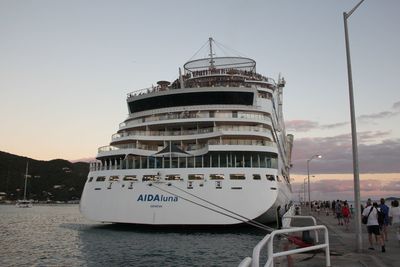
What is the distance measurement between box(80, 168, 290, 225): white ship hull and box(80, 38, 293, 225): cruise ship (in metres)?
0.06

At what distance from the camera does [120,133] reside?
32531 millimetres

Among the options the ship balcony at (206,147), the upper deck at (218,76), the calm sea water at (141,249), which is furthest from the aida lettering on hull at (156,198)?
the upper deck at (218,76)

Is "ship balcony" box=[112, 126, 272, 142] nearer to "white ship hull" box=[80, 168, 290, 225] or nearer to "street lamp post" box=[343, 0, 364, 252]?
"white ship hull" box=[80, 168, 290, 225]

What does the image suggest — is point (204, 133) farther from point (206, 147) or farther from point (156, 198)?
point (156, 198)

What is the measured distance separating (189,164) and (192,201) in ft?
9.88

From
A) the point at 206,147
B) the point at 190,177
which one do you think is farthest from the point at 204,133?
the point at 190,177

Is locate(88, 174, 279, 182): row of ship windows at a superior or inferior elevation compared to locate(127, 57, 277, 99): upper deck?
inferior

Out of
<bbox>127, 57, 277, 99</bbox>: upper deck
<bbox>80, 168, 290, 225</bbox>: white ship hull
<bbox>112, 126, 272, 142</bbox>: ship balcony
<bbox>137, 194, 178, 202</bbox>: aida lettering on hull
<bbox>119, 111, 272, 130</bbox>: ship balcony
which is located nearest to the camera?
<bbox>80, 168, 290, 225</bbox>: white ship hull

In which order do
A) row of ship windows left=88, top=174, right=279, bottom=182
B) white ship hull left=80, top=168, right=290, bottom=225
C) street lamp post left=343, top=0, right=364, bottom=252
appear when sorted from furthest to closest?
row of ship windows left=88, top=174, right=279, bottom=182, white ship hull left=80, top=168, right=290, bottom=225, street lamp post left=343, top=0, right=364, bottom=252

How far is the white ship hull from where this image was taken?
24234mm

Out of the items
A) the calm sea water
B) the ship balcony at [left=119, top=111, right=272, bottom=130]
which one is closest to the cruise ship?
the ship balcony at [left=119, top=111, right=272, bottom=130]

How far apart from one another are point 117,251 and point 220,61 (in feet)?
107

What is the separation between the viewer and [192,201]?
79.9 feet

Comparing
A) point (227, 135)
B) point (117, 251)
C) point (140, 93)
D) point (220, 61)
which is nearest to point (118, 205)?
point (117, 251)
